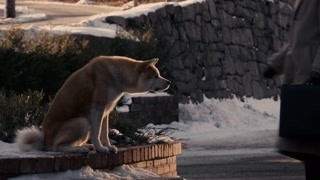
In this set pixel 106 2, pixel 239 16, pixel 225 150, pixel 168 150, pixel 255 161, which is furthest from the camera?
pixel 106 2

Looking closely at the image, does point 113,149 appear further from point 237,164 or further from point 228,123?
point 228,123

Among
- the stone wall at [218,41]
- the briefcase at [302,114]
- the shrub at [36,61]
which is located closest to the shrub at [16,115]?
the shrub at [36,61]

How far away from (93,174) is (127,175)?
0.50m

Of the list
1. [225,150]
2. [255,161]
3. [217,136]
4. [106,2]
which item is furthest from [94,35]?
[106,2]

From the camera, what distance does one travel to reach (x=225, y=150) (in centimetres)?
1803

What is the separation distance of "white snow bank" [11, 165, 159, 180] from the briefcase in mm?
4247

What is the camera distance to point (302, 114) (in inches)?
169

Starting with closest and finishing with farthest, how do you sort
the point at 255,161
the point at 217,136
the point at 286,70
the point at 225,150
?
the point at 286,70 → the point at 255,161 → the point at 225,150 → the point at 217,136

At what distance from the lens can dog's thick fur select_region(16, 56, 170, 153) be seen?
8.98m

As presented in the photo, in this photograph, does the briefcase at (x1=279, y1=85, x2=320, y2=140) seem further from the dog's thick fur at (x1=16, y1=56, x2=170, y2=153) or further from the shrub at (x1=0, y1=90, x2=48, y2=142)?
A: the shrub at (x1=0, y1=90, x2=48, y2=142)

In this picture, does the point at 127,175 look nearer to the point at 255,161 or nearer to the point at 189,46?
the point at 255,161

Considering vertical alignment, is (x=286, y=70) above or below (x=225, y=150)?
above

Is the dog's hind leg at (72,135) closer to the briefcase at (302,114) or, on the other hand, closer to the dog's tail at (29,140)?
the dog's tail at (29,140)

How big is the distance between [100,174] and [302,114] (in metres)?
4.64
